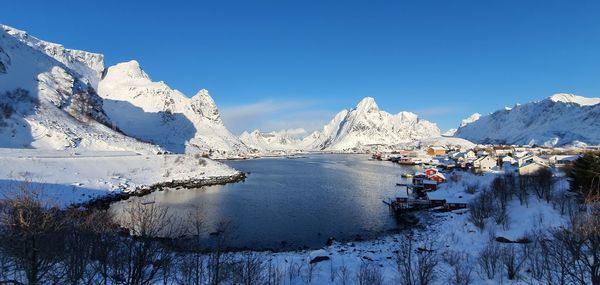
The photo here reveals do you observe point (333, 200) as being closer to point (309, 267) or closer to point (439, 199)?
point (439, 199)

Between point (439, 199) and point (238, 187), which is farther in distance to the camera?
point (238, 187)

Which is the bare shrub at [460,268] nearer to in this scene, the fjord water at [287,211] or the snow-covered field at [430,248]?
the snow-covered field at [430,248]

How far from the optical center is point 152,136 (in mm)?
191125

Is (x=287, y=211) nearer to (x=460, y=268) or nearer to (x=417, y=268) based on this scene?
(x=417, y=268)

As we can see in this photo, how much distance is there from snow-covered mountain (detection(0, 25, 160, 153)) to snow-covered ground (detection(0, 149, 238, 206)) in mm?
12675

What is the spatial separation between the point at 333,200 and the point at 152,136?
158 meters

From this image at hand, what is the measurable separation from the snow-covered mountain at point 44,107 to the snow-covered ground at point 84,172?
12675mm

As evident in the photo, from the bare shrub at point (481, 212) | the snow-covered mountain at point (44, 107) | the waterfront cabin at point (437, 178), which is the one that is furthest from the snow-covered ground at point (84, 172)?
the waterfront cabin at point (437, 178)

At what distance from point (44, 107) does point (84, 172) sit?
4861cm

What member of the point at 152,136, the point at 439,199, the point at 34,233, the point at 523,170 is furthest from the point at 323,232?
the point at 152,136

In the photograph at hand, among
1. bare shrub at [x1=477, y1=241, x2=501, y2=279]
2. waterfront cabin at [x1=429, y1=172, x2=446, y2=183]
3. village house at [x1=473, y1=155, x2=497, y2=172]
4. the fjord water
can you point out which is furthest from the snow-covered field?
village house at [x1=473, y1=155, x2=497, y2=172]

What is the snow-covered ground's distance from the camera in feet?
153

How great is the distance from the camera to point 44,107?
3752 inches

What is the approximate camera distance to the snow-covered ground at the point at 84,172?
4662cm
